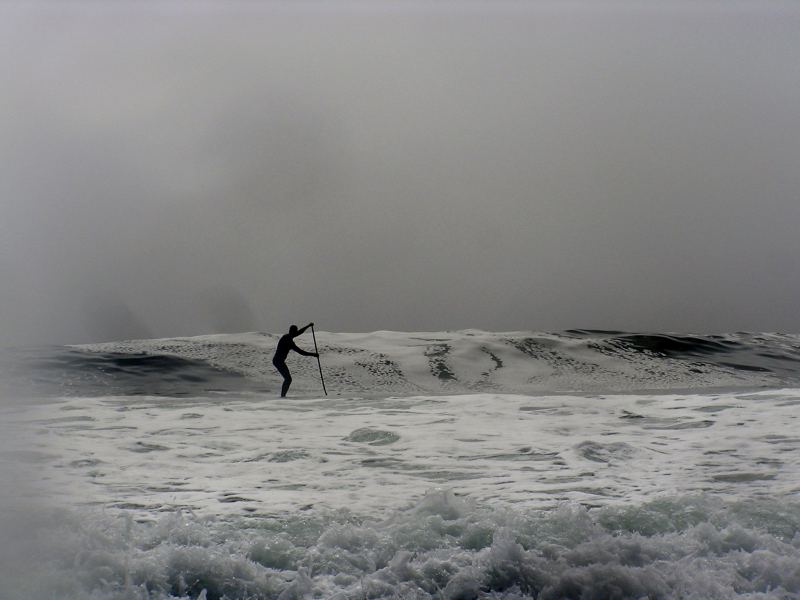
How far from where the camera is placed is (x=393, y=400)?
13.8 metres

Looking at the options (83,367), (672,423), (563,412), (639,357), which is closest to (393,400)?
(563,412)

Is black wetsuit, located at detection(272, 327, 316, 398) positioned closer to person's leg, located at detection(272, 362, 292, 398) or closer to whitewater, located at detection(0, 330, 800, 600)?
person's leg, located at detection(272, 362, 292, 398)

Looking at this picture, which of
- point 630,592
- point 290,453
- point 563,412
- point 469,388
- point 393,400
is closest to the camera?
point 630,592

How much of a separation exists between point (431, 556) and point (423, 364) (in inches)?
606

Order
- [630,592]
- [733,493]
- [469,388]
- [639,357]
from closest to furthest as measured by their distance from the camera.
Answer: [630,592]
[733,493]
[469,388]
[639,357]

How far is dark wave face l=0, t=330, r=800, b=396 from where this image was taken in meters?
17.5

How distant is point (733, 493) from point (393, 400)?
25.7 feet

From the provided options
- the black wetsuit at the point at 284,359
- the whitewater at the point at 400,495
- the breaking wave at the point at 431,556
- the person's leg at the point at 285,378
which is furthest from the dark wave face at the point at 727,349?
the breaking wave at the point at 431,556

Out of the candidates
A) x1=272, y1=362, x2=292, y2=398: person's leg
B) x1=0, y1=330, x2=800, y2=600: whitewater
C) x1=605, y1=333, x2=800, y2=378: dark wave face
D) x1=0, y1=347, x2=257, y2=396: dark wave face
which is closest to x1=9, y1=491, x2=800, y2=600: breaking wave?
x1=0, y1=330, x2=800, y2=600: whitewater

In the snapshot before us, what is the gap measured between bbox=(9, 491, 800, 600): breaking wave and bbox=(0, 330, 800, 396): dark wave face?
10.4 meters

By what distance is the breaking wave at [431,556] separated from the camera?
16.1ft

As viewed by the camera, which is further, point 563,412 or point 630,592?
point 563,412

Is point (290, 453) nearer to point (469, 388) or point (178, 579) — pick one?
point (178, 579)

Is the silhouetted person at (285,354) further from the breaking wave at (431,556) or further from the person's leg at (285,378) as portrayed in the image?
the breaking wave at (431,556)
